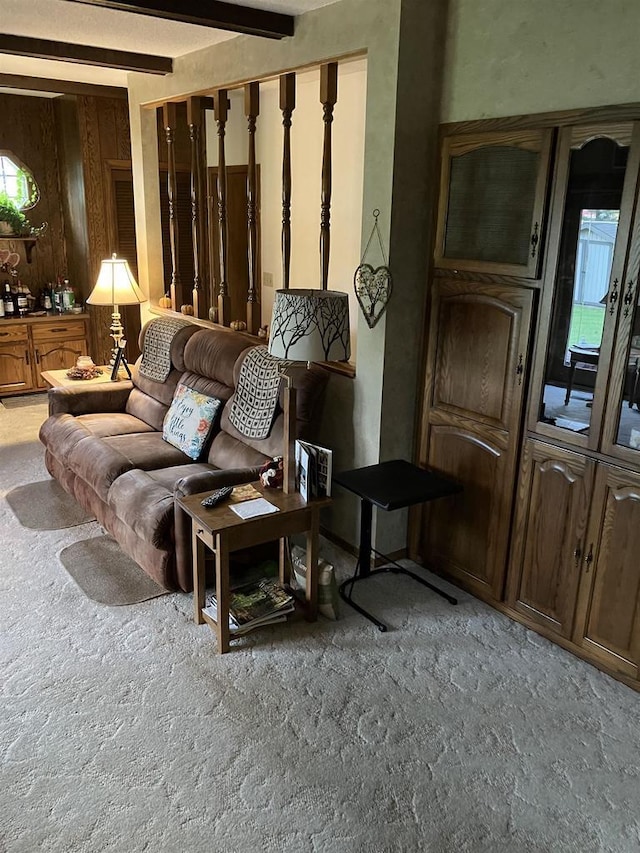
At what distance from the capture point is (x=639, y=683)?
2.68 metres

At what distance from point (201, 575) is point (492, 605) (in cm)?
135

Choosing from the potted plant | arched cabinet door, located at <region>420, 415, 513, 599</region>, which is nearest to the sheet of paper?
arched cabinet door, located at <region>420, 415, 513, 599</region>

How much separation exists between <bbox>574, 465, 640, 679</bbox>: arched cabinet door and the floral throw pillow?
2107mm

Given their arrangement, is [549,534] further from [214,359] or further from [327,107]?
[327,107]

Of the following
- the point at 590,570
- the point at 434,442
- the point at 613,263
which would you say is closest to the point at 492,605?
the point at 590,570

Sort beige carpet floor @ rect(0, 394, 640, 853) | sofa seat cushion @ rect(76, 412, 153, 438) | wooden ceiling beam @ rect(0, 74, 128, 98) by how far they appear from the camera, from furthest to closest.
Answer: wooden ceiling beam @ rect(0, 74, 128, 98) < sofa seat cushion @ rect(76, 412, 153, 438) < beige carpet floor @ rect(0, 394, 640, 853)

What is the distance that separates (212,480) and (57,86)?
4.16 meters

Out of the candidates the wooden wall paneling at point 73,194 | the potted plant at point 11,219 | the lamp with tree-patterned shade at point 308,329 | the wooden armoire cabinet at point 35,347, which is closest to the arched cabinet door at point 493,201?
the lamp with tree-patterned shade at point 308,329

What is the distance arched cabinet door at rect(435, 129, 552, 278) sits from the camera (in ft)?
9.05

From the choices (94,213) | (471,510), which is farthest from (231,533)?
(94,213)

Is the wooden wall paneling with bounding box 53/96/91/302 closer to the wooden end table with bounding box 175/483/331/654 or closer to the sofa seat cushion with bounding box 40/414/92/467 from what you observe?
the sofa seat cushion with bounding box 40/414/92/467

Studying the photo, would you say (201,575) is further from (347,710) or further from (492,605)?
(492,605)

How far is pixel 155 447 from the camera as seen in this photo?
4004 mm

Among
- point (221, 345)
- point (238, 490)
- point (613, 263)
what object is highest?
point (613, 263)
